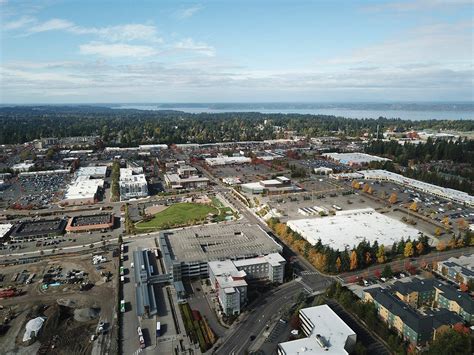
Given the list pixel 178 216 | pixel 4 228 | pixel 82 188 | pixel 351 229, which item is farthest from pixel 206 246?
pixel 82 188

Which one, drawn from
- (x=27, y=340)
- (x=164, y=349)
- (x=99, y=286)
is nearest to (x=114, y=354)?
(x=164, y=349)

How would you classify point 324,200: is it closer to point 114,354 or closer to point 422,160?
point 114,354

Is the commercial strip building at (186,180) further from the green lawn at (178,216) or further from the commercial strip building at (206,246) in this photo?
the commercial strip building at (206,246)

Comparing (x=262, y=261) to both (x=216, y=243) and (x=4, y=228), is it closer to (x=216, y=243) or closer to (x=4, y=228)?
(x=216, y=243)

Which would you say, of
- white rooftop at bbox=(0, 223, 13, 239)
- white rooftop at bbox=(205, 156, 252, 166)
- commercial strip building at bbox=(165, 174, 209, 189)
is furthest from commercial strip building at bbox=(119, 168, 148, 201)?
white rooftop at bbox=(205, 156, 252, 166)

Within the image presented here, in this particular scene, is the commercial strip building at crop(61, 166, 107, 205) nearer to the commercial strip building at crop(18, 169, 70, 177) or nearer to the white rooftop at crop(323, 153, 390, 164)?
the commercial strip building at crop(18, 169, 70, 177)
